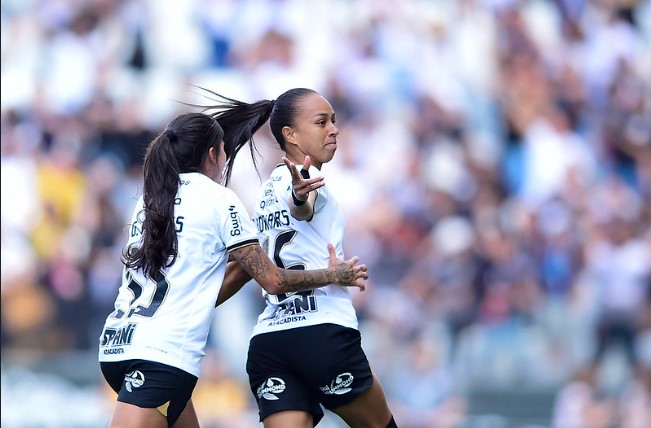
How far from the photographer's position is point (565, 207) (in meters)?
11.5

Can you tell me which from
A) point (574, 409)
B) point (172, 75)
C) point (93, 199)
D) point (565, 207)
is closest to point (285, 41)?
point (172, 75)

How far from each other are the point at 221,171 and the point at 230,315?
6572 millimetres

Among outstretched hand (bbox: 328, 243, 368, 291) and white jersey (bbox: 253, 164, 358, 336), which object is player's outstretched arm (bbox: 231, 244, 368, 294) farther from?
white jersey (bbox: 253, 164, 358, 336)

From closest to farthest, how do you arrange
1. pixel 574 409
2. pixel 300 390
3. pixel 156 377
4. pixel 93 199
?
pixel 156 377, pixel 300 390, pixel 574 409, pixel 93 199

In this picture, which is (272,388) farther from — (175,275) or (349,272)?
(175,275)

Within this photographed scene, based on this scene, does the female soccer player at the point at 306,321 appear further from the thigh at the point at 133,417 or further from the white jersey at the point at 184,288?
the thigh at the point at 133,417

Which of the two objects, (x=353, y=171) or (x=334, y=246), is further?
(x=353, y=171)

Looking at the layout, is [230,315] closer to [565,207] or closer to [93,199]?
[93,199]

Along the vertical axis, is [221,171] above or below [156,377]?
above

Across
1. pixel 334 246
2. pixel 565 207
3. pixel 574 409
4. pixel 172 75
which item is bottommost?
pixel 334 246

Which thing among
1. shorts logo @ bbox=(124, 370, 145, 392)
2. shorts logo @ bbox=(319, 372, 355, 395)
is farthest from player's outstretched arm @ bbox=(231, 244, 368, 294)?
shorts logo @ bbox=(124, 370, 145, 392)

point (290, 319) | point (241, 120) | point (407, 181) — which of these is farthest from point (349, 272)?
point (407, 181)

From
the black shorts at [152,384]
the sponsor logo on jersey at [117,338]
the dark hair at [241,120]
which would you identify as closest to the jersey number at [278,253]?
the dark hair at [241,120]

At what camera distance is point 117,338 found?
5047mm
